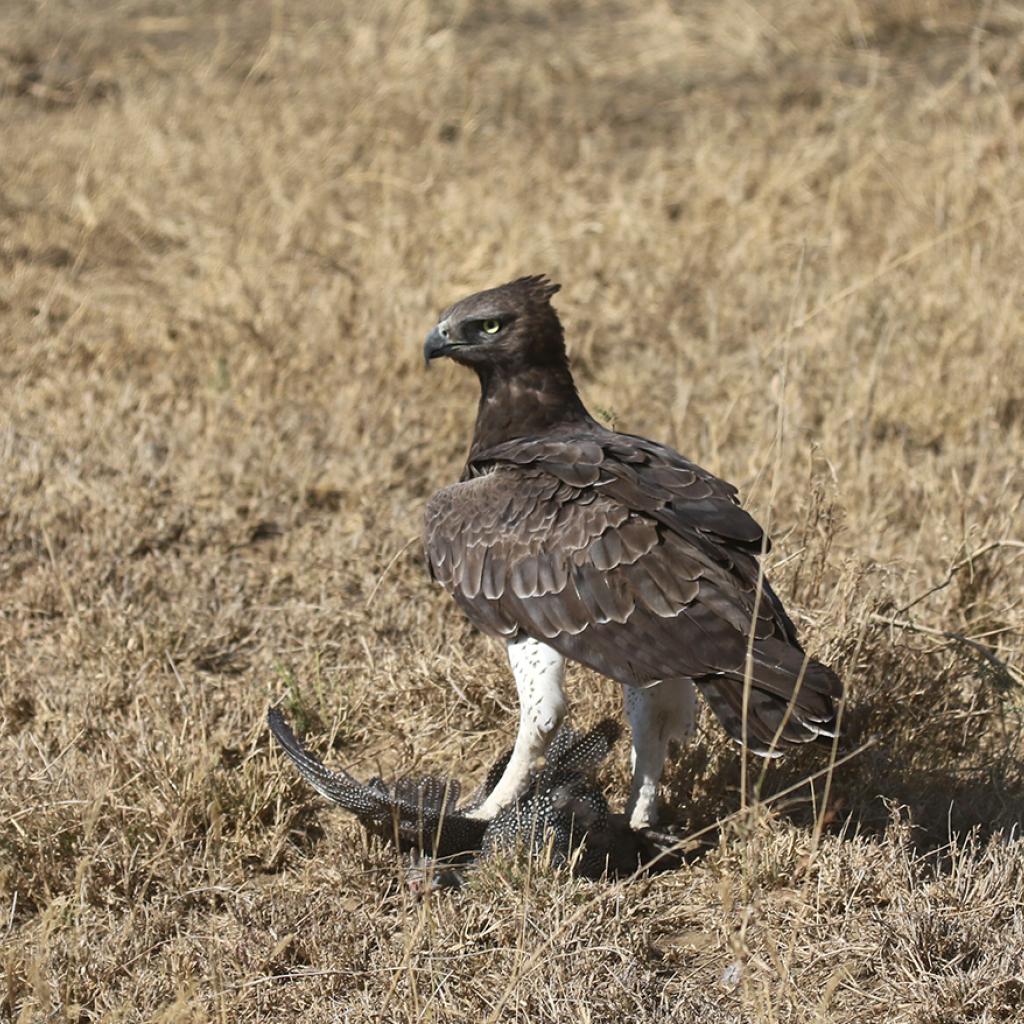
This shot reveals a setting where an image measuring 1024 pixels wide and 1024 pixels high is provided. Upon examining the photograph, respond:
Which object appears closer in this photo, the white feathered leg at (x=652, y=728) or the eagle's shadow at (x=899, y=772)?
the white feathered leg at (x=652, y=728)

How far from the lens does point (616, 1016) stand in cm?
396

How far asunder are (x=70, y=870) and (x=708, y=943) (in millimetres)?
1827

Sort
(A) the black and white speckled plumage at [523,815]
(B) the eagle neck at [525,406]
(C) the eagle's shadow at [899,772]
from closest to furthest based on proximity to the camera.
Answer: (A) the black and white speckled plumage at [523,815], (C) the eagle's shadow at [899,772], (B) the eagle neck at [525,406]

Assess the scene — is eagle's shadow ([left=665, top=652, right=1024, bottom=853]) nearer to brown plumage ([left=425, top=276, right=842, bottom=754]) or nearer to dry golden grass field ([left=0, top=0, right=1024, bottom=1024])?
dry golden grass field ([left=0, top=0, right=1024, bottom=1024])

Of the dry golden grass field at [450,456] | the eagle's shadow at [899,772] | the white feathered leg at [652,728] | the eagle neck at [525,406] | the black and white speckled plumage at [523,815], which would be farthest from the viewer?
the eagle neck at [525,406]

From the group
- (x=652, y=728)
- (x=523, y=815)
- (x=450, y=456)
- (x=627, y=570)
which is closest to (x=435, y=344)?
(x=627, y=570)

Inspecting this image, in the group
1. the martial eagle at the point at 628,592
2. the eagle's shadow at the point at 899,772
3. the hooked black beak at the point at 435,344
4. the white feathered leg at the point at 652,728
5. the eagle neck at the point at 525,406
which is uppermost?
the hooked black beak at the point at 435,344

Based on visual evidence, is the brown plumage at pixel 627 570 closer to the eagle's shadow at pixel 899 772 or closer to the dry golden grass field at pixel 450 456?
the dry golden grass field at pixel 450 456

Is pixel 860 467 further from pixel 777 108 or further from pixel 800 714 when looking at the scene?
pixel 777 108

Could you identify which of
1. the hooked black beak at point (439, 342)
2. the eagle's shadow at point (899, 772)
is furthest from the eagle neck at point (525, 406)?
the eagle's shadow at point (899, 772)

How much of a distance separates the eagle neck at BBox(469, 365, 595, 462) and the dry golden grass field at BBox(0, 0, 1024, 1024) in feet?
1.86

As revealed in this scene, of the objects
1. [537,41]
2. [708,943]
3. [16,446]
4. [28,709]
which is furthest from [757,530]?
[537,41]

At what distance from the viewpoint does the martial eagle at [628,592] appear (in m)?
4.14

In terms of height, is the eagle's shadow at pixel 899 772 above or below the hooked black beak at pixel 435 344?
below
